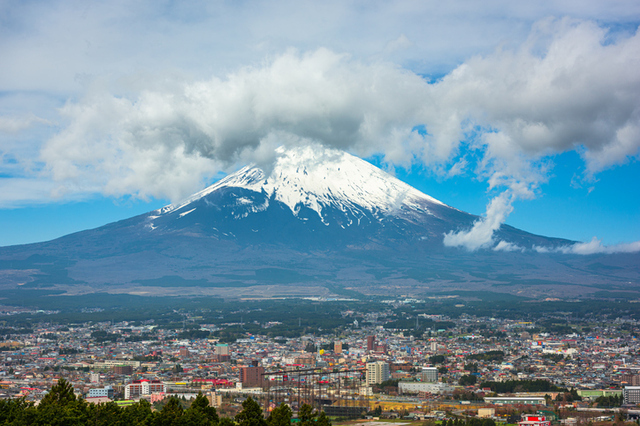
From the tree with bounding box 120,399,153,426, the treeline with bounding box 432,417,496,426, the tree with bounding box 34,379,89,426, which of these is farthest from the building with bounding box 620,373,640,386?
the tree with bounding box 34,379,89,426

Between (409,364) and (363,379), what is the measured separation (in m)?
10.5

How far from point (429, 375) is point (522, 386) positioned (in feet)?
26.5

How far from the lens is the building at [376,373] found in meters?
62.1

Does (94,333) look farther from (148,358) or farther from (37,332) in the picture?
(148,358)

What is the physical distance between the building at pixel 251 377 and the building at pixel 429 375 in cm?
1309

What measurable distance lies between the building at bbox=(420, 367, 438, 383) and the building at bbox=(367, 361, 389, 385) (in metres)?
2.98

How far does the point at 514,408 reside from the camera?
162 ft

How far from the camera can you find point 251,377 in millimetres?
60656

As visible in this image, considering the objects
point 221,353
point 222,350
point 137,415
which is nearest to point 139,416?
point 137,415

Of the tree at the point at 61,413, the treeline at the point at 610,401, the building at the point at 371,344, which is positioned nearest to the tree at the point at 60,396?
the tree at the point at 61,413

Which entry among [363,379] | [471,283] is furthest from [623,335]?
[471,283]

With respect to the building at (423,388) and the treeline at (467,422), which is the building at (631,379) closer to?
the building at (423,388)

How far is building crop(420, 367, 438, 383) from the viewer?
62.6 meters

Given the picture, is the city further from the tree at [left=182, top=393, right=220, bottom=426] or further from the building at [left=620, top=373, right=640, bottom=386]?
the tree at [left=182, top=393, right=220, bottom=426]
